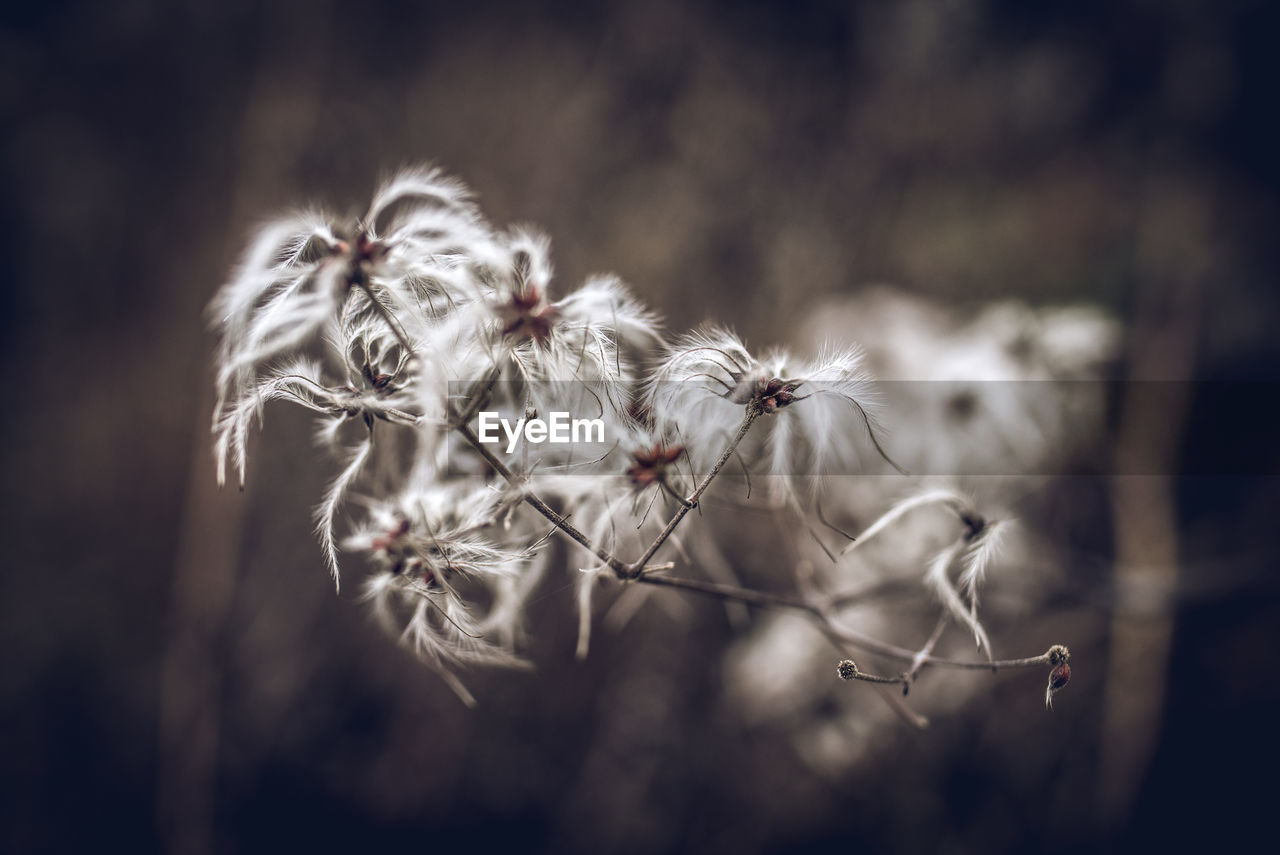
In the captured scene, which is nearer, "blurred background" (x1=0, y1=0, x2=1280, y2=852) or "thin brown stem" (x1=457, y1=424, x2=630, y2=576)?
"thin brown stem" (x1=457, y1=424, x2=630, y2=576)

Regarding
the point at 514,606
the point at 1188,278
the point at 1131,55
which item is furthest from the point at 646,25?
the point at 514,606

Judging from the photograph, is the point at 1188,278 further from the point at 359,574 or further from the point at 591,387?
the point at 359,574

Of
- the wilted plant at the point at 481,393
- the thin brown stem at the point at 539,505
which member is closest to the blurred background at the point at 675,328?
the wilted plant at the point at 481,393

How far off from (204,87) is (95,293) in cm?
73

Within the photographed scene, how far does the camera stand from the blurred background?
1.44 meters

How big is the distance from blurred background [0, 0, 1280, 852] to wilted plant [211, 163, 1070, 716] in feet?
1.95

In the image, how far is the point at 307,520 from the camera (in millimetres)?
1767

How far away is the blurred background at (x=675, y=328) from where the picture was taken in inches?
56.9

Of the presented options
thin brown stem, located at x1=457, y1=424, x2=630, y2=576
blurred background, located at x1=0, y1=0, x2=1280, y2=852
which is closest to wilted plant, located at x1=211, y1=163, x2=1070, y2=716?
thin brown stem, located at x1=457, y1=424, x2=630, y2=576

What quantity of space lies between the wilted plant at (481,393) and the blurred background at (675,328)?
1.95 ft

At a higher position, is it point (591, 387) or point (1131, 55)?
point (1131, 55)

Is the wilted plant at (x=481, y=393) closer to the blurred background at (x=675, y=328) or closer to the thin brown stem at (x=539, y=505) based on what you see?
the thin brown stem at (x=539, y=505)

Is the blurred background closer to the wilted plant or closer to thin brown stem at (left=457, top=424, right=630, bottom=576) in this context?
the wilted plant

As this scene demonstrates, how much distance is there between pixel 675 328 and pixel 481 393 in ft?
3.87
